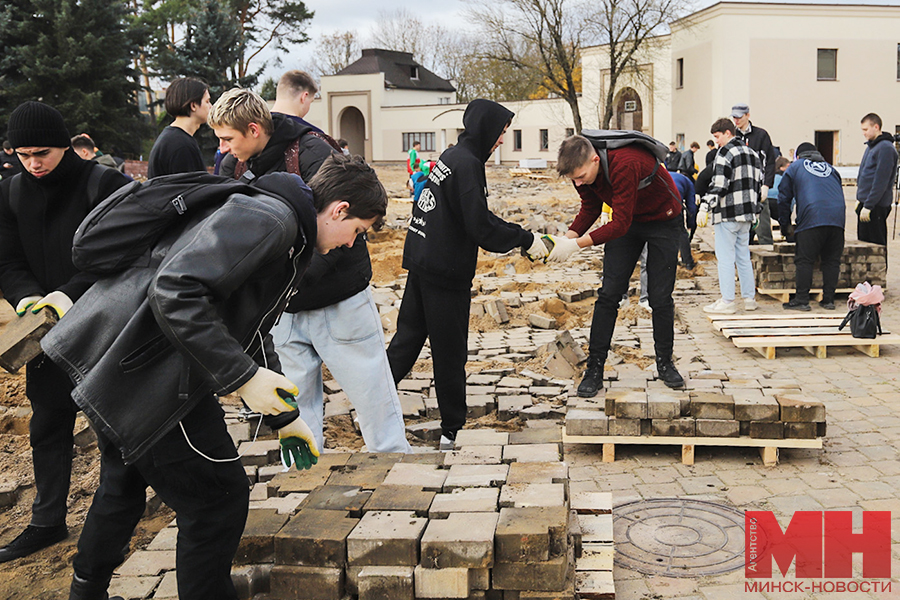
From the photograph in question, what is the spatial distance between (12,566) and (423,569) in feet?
7.35

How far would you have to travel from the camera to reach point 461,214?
4.93 meters

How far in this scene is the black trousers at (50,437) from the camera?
400 centimetres

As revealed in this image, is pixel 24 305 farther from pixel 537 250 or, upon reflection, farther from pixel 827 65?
pixel 827 65

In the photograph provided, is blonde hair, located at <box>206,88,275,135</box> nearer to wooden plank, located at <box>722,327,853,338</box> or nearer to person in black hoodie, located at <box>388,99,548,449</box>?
person in black hoodie, located at <box>388,99,548,449</box>

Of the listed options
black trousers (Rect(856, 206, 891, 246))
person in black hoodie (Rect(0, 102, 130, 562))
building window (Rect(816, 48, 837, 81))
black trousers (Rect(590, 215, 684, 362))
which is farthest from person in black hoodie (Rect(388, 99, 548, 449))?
building window (Rect(816, 48, 837, 81))

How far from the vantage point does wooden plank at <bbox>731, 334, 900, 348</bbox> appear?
7312mm

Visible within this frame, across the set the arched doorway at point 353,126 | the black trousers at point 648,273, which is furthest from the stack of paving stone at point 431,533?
the arched doorway at point 353,126

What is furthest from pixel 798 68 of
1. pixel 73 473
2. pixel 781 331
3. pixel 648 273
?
pixel 73 473

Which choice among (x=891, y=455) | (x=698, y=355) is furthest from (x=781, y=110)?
(x=891, y=455)

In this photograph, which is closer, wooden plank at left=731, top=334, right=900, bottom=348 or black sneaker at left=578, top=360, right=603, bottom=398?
black sneaker at left=578, top=360, right=603, bottom=398

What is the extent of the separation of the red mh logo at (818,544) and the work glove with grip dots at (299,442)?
6.27ft

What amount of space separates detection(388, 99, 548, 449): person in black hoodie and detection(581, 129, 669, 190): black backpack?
0.79m

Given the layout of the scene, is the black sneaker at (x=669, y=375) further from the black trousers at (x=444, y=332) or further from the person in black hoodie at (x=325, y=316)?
the person in black hoodie at (x=325, y=316)

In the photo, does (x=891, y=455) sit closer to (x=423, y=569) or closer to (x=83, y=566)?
(x=423, y=569)
